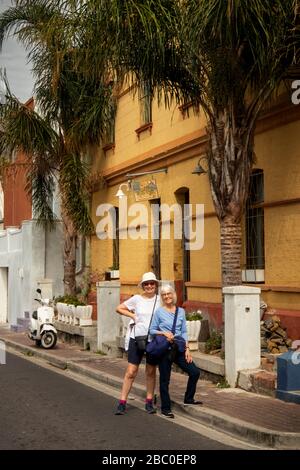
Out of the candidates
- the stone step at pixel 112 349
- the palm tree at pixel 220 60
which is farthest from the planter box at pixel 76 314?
the palm tree at pixel 220 60

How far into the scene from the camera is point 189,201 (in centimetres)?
1544

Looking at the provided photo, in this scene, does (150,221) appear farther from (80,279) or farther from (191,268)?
(80,279)

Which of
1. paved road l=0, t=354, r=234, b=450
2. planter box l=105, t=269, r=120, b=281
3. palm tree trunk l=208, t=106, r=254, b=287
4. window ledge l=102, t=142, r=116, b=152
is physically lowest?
paved road l=0, t=354, r=234, b=450

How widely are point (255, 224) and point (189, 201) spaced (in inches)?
109

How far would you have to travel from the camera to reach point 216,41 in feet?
32.6

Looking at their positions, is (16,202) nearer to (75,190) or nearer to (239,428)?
(75,190)

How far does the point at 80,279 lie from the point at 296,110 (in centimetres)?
1218

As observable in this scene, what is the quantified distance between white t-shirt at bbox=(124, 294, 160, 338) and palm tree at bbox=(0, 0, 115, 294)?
29.7 feet

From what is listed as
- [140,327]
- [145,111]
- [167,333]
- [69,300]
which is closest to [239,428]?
[167,333]

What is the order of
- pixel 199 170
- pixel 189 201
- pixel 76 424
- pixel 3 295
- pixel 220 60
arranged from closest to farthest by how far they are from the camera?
pixel 76 424
pixel 220 60
pixel 199 170
pixel 189 201
pixel 3 295

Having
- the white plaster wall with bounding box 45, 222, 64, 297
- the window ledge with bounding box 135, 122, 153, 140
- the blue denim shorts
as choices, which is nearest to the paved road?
the blue denim shorts

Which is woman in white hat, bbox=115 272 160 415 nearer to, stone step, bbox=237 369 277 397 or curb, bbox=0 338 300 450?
curb, bbox=0 338 300 450

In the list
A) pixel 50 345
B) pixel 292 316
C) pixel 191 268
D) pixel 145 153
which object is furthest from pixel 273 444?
pixel 145 153

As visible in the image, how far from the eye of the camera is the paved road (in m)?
7.14
